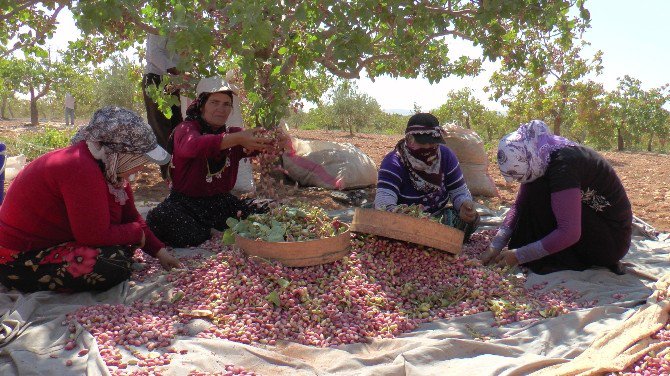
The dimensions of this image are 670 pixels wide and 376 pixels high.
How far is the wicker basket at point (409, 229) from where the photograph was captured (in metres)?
3.25

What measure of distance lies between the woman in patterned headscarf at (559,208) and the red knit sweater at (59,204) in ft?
7.27

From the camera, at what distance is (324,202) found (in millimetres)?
5730

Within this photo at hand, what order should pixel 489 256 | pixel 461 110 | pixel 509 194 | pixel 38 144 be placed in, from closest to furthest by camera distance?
1. pixel 489 256
2. pixel 509 194
3. pixel 38 144
4. pixel 461 110

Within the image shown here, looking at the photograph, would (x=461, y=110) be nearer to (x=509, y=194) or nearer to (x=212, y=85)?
(x=509, y=194)

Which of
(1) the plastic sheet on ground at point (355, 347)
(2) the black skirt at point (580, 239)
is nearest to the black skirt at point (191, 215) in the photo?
(1) the plastic sheet on ground at point (355, 347)

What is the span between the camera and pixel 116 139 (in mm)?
2859

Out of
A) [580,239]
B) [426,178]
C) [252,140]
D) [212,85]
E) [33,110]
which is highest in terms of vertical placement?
[33,110]

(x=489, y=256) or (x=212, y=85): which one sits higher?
(x=212, y=85)

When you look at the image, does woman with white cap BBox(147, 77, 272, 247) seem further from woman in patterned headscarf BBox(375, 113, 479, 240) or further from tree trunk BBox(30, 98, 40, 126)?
tree trunk BBox(30, 98, 40, 126)

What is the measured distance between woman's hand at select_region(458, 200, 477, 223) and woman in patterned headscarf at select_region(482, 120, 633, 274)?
226 millimetres

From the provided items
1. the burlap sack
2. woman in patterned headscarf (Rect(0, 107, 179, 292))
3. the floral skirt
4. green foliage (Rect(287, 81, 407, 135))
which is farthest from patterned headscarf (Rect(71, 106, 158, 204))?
green foliage (Rect(287, 81, 407, 135))

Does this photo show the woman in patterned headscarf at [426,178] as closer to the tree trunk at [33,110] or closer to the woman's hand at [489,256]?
the woman's hand at [489,256]

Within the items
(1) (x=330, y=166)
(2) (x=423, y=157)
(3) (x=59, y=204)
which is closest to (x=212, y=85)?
(3) (x=59, y=204)

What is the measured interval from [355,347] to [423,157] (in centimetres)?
166
